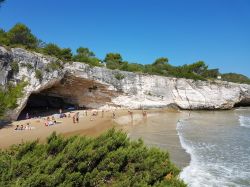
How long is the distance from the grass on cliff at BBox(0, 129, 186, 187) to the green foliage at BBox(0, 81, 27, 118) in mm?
19469

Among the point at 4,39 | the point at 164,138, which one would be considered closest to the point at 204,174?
the point at 164,138

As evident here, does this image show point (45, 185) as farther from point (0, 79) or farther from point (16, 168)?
point (0, 79)

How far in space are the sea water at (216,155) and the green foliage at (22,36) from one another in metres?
25.0

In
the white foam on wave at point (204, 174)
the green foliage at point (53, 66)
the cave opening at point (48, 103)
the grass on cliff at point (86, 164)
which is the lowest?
the white foam on wave at point (204, 174)

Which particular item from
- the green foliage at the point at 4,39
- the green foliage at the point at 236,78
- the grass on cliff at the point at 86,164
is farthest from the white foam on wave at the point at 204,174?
the green foliage at the point at 236,78

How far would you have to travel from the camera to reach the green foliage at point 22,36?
40.1m

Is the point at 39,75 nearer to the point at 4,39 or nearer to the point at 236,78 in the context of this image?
the point at 4,39

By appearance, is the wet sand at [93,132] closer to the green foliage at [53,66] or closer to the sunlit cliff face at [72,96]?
the green foliage at [53,66]

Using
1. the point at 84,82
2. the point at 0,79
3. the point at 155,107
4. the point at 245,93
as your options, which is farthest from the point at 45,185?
the point at 245,93

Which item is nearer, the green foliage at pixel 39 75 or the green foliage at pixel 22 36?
the green foliage at pixel 39 75

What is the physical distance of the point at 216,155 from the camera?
17.1 meters

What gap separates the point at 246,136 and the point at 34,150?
21128 millimetres

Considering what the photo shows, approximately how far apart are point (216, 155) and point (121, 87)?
1085 inches

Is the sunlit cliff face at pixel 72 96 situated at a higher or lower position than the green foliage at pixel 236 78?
lower
